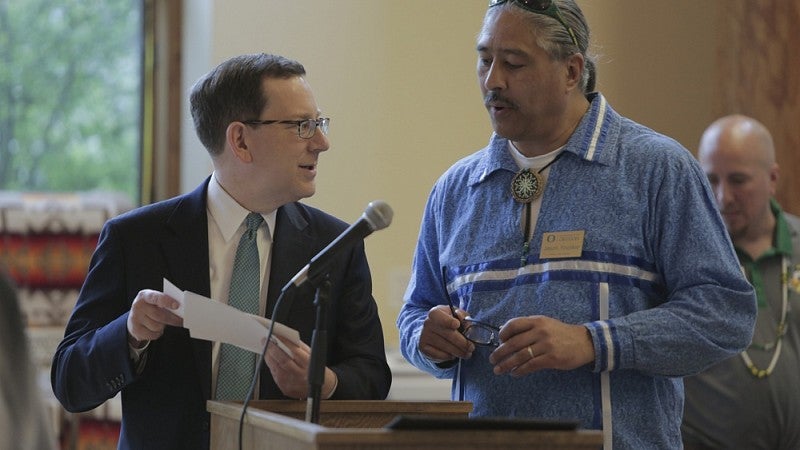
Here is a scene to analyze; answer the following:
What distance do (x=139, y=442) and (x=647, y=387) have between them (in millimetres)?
1056

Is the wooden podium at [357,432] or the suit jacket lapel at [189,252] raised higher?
the suit jacket lapel at [189,252]

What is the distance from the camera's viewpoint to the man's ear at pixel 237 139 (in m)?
2.73

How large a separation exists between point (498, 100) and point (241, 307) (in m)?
0.70

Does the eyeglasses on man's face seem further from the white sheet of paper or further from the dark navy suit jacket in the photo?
the white sheet of paper

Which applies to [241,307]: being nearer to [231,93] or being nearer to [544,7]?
[231,93]

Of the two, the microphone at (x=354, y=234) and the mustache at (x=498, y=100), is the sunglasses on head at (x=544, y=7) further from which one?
the microphone at (x=354, y=234)

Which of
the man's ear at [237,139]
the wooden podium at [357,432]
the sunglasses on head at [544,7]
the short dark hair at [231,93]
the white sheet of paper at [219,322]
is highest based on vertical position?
the sunglasses on head at [544,7]

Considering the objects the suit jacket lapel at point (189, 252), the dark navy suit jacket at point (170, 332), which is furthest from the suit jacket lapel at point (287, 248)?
the suit jacket lapel at point (189, 252)

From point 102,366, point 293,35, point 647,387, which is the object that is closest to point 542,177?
point 647,387

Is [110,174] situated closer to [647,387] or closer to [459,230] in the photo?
[459,230]

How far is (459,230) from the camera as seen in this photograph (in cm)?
271

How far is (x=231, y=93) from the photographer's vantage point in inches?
108

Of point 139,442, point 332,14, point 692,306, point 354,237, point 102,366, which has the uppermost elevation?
point 332,14

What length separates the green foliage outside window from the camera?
5.28m
